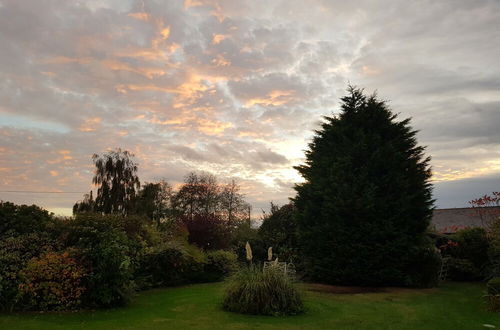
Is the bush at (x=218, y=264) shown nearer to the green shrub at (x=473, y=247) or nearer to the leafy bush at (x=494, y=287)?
the leafy bush at (x=494, y=287)

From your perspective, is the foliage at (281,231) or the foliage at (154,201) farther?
the foliage at (154,201)

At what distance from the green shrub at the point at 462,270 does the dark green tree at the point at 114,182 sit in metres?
29.4

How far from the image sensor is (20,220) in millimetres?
12031

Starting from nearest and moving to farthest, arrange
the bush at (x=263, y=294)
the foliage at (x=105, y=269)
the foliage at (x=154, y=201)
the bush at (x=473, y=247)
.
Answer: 1. the bush at (x=263, y=294)
2. the foliage at (x=105, y=269)
3. the bush at (x=473, y=247)
4. the foliage at (x=154, y=201)

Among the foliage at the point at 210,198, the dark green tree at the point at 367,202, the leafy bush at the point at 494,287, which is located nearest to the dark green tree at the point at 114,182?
the foliage at the point at 210,198

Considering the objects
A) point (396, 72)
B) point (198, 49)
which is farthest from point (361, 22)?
point (198, 49)

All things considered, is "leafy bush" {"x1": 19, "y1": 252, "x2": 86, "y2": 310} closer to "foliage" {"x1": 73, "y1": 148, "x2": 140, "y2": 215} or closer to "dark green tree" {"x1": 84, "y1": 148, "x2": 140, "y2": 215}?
"foliage" {"x1": 73, "y1": 148, "x2": 140, "y2": 215}

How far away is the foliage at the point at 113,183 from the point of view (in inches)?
1497

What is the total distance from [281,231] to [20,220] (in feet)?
41.6

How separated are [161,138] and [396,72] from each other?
1285 cm

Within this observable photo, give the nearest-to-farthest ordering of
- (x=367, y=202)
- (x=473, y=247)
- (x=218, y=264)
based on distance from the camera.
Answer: (x=367, y=202), (x=218, y=264), (x=473, y=247)

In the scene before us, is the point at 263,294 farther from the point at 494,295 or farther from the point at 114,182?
the point at 114,182

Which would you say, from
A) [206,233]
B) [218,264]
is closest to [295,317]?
[218,264]

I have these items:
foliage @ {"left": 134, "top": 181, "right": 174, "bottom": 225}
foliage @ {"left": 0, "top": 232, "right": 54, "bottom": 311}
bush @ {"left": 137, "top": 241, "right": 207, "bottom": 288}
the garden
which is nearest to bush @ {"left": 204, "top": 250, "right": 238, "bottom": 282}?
the garden
